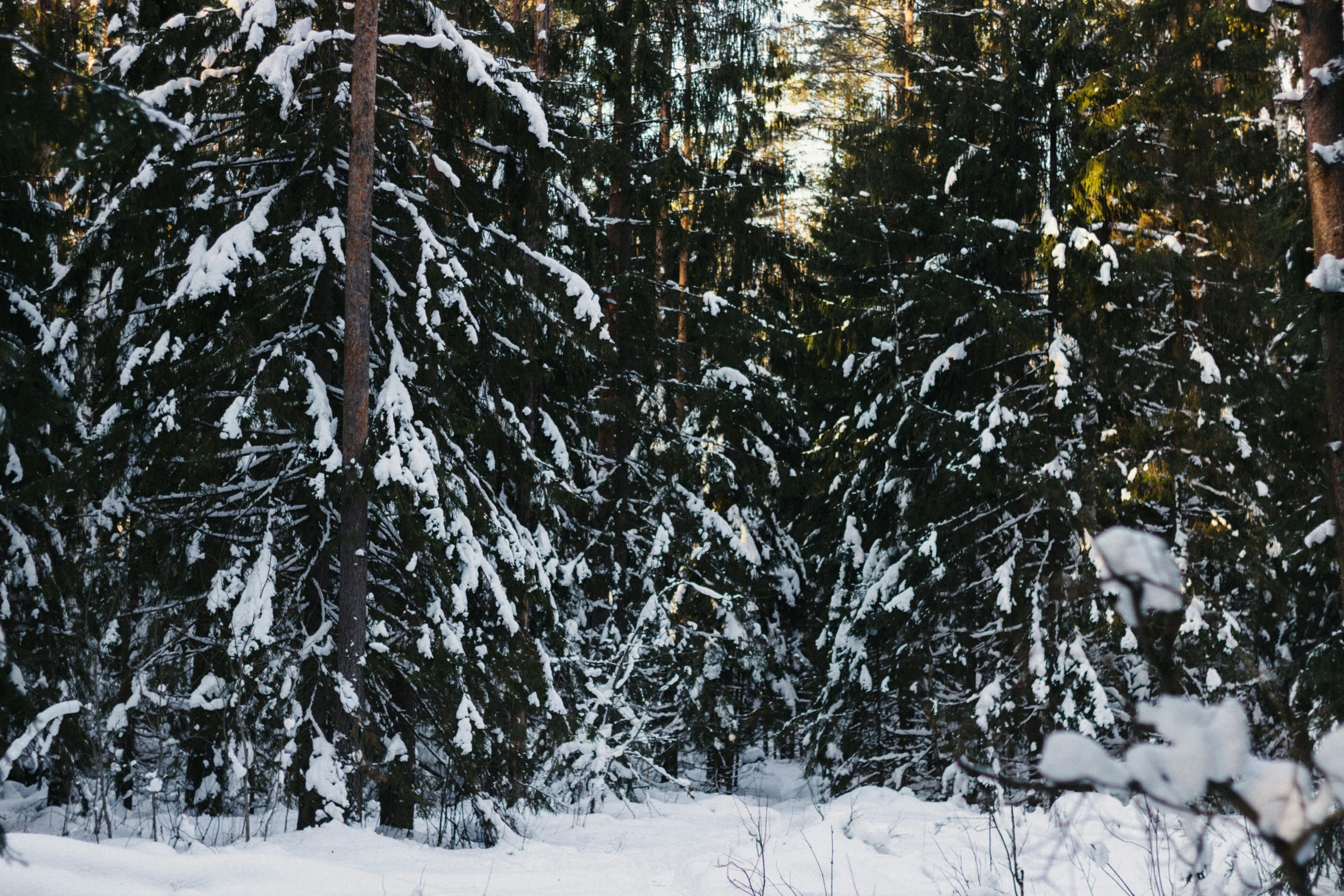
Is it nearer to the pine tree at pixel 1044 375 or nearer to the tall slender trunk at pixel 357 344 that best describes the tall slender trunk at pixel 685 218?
the pine tree at pixel 1044 375

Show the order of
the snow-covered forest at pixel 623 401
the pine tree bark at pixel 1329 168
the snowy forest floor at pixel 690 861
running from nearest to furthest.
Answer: the snowy forest floor at pixel 690 861 → the pine tree bark at pixel 1329 168 → the snow-covered forest at pixel 623 401

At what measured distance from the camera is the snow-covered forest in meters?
8.19

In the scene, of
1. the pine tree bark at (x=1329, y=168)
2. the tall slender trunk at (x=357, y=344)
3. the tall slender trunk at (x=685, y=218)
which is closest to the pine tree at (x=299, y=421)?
the tall slender trunk at (x=357, y=344)

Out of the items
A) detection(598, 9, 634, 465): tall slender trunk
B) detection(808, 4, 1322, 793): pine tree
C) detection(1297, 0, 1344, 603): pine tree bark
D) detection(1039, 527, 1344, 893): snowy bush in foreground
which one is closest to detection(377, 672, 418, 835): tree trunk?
detection(598, 9, 634, 465): tall slender trunk

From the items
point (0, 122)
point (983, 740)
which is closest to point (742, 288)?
point (983, 740)

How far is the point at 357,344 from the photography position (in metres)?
8.46

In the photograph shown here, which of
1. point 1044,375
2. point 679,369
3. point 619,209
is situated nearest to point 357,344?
point 619,209

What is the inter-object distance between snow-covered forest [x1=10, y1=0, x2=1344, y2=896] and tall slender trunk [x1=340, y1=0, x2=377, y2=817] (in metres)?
0.04

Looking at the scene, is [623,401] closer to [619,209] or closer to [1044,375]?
[619,209]

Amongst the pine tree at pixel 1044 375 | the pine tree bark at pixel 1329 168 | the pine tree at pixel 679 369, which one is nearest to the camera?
the pine tree bark at pixel 1329 168

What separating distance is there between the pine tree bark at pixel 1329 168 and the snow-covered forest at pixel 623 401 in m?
0.03

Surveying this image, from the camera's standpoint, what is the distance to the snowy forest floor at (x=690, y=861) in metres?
4.43

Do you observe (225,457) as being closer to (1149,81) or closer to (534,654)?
(534,654)

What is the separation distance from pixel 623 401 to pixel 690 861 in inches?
322
